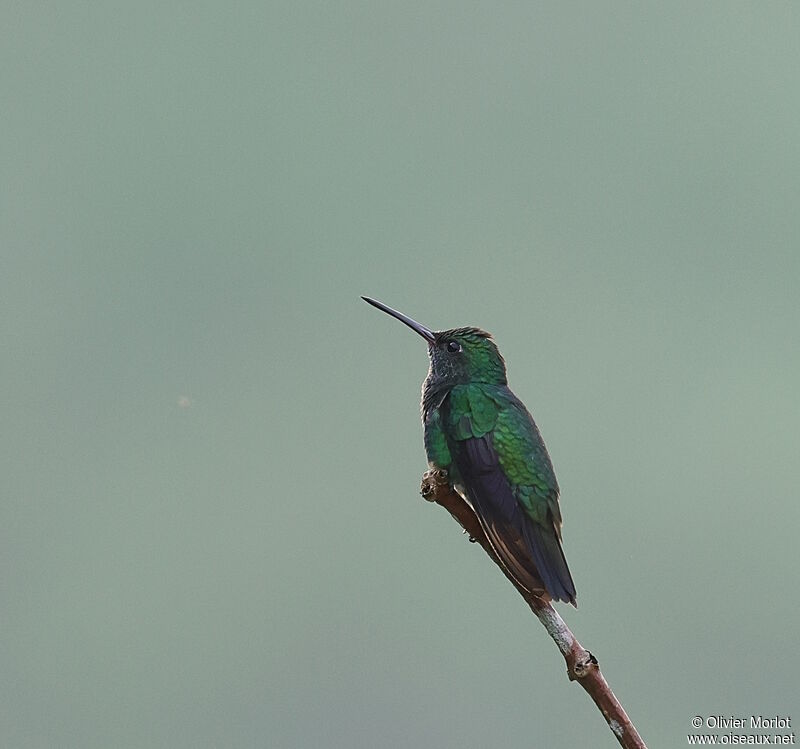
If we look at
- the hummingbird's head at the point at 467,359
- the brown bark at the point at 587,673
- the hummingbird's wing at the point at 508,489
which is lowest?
the brown bark at the point at 587,673

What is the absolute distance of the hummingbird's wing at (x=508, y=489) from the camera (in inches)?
140

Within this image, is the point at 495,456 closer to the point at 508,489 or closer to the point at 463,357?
the point at 508,489

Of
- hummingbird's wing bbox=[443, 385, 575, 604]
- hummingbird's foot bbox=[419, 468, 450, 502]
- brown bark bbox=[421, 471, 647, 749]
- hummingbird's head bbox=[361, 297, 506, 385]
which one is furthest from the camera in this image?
hummingbird's head bbox=[361, 297, 506, 385]

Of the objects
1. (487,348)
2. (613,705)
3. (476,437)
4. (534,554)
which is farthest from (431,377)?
(613,705)

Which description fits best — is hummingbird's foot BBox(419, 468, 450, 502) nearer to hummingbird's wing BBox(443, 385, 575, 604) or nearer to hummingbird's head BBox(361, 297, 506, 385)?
hummingbird's wing BBox(443, 385, 575, 604)

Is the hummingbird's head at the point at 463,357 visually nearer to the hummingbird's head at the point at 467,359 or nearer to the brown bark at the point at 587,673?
the hummingbird's head at the point at 467,359

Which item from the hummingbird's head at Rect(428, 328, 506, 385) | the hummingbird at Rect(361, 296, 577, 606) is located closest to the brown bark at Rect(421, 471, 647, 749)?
the hummingbird at Rect(361, 296, 577, 606)

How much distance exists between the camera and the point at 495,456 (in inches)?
172

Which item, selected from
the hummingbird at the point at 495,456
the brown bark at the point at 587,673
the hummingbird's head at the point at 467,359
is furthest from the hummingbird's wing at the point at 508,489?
the brown bark at the point at 587,673

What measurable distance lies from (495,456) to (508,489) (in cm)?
21

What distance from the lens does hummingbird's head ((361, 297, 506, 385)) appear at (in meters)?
5.07

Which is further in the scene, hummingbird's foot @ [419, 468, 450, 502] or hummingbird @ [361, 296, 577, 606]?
hummingbird @ [361, 296, 577, 606]

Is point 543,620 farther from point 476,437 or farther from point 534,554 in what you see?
point 476,437

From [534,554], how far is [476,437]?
32.9 inches
